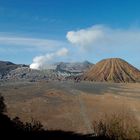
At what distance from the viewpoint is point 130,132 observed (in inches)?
1166

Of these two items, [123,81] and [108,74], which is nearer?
[123,81]

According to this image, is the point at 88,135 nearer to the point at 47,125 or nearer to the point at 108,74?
the point at 47,125

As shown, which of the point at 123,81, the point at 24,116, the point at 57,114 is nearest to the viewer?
the point at 24,116

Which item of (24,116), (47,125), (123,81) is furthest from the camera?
(123,81)

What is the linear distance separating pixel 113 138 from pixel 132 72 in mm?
164712

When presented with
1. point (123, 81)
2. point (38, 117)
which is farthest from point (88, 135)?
point (123, 81)

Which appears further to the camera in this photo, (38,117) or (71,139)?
(38,117)

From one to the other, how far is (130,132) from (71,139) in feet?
27.3

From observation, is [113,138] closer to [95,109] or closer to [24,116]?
[24,116]

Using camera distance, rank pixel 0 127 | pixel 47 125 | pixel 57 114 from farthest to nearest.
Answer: pixel 57 114
pixel 47 125
pixel 0 127

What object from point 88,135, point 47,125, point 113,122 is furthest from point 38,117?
point 113,122

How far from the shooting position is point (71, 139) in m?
35.9

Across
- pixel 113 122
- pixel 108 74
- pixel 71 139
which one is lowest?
pixel 71 139

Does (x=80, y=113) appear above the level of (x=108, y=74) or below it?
below
